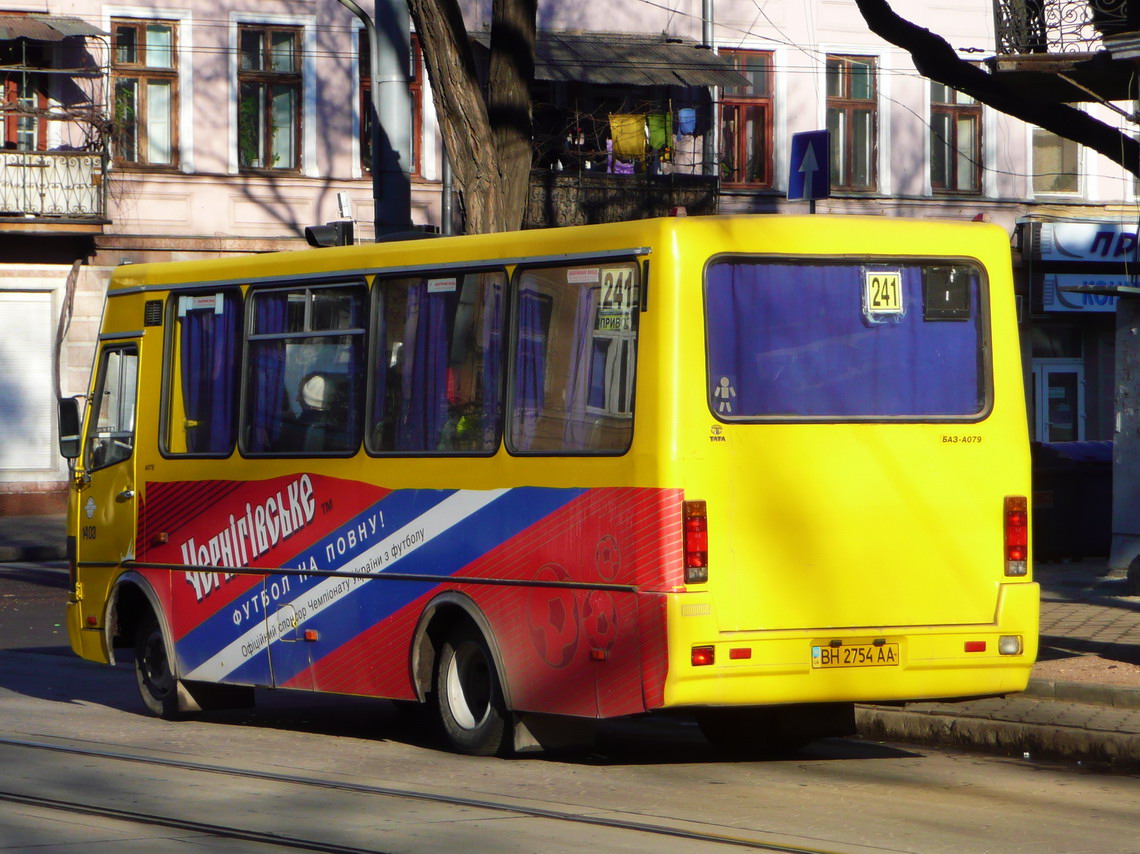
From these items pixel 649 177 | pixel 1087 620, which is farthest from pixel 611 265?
pixel 649 177

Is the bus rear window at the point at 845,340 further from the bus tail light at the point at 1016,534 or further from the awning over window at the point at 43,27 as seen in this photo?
the awning over window at the point at 43,27

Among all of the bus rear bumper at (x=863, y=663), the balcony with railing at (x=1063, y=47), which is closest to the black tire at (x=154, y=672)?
the bus rear bumper at (x=863, y=663)

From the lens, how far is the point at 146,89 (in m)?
28.7

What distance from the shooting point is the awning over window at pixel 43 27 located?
27.0 meters

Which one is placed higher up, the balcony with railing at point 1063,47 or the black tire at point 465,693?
the balcony with railing at point 1063,47

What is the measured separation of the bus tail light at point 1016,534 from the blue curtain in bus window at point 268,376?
3903mm

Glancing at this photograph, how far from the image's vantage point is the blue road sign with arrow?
1373cm

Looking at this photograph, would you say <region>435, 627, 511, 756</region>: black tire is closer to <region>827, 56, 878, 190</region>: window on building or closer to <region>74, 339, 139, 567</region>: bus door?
<region>74, 339, 139, 567</region>: bus door

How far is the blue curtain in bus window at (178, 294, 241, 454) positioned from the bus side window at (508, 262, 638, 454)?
7.78ft

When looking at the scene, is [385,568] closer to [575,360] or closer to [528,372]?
[528,372]

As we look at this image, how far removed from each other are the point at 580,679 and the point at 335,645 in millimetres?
1896

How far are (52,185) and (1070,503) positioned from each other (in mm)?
15442

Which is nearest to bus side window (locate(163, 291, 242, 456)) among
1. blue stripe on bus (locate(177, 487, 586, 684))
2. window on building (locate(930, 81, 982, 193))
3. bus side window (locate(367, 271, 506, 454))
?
blue stripe on bus (locate(177, 487, 586, 684))

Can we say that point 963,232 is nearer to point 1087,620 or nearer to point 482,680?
point 482,680
